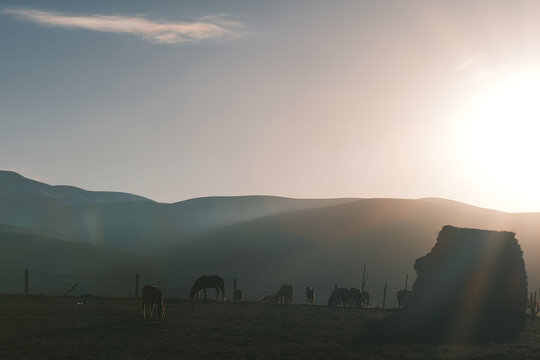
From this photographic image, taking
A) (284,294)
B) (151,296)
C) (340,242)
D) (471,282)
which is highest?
(340,242)

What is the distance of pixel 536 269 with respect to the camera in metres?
84.9

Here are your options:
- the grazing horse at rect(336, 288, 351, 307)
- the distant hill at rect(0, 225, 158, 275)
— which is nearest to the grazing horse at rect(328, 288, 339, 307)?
the grazing horse at rect(336, 288, 351, 307)

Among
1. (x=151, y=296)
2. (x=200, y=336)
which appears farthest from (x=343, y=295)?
(x=200, y=336)

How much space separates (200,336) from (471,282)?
1517cm

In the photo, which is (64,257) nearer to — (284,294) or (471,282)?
(284,294)

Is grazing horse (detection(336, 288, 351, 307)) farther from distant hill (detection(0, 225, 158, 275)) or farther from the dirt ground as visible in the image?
distant hill (detection(0, 225, 158, 275))

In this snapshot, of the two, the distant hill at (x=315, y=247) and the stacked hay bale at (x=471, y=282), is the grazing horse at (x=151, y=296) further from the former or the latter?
the distant hill at (x=315, y=247)

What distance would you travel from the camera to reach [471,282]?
2923cm

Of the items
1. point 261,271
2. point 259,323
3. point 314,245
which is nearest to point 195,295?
point 259,323

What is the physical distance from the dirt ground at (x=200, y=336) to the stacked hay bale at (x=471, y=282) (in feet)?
5.39

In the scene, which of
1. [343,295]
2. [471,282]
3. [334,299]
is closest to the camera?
[471,282]

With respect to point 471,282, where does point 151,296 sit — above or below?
below

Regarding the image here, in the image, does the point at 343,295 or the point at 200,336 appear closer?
the point at 200,336

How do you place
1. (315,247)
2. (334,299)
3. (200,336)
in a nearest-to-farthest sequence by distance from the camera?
(200,336) < (334,299) < (315,247)
